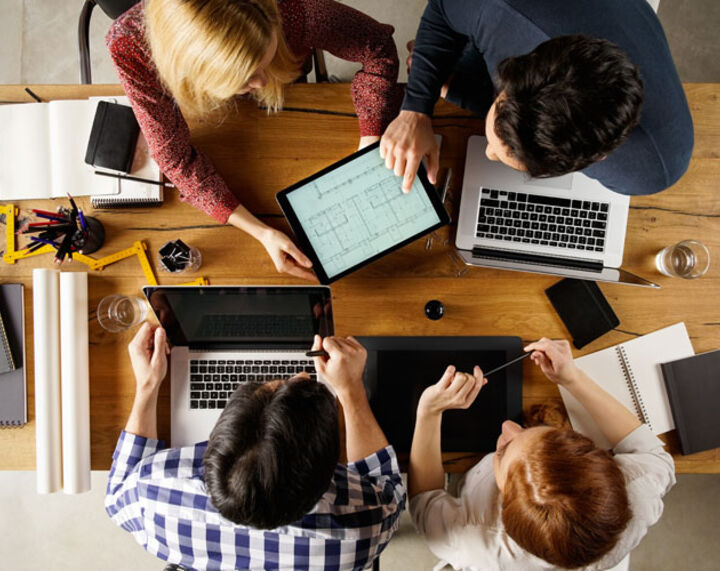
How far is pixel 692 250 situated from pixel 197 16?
51.9 inches

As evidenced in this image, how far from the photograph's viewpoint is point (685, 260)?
4.10ft

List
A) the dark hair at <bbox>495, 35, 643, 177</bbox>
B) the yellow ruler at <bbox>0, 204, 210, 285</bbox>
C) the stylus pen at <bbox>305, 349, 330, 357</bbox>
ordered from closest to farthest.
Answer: the dark hair at <bbox>495, 35, 643, 177</bbox> → the stylus pen at <bbox>305, 349, 330, 357</bbox> → the yellow ruler at <bbox>0, 204, 210, 285</bbox>

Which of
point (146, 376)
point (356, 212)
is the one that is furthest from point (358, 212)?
point (146, 376)

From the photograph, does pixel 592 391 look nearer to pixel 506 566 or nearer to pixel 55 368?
pixel 506 566

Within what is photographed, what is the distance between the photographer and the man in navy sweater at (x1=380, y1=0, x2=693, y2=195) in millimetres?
851

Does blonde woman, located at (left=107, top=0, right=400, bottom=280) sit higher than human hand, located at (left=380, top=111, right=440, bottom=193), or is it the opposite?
blonde woman, located at (left=107, top=0, right=400, bottom=280)

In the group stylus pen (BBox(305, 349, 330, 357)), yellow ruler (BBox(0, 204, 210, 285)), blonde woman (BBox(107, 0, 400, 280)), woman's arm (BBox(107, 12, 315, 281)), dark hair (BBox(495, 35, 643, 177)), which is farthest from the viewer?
yellow ruler (BBox(0, 204, 210, 285))

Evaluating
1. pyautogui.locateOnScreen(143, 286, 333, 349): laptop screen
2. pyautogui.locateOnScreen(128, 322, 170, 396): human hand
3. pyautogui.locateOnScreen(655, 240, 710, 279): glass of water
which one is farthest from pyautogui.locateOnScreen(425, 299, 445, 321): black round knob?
pyautogui.locateOnScreen(128, 322, 170, 396): human hand

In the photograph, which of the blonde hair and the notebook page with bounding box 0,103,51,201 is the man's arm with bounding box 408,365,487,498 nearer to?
the blonde hair

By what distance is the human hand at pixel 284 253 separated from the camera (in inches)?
48.0

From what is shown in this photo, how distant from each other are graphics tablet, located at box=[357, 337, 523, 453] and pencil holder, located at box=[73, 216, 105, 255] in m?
0.80

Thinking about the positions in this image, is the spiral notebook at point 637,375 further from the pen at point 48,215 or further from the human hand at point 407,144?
the pen at point 48,215

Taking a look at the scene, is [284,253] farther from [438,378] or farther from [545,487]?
[545,487]

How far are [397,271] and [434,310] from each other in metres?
0.15
